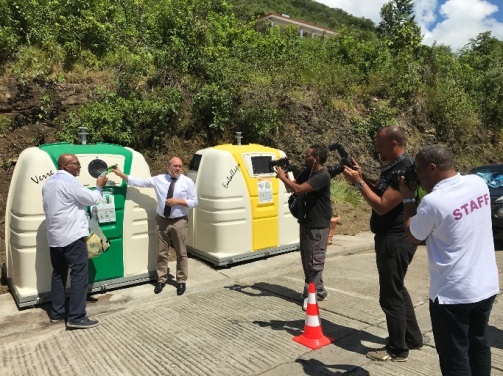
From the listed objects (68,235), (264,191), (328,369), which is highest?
(264,191)

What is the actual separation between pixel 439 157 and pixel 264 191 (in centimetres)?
414

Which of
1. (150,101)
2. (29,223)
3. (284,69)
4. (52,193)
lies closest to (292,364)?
(52,193)

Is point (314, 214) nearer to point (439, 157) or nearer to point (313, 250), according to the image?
point (313, 250)

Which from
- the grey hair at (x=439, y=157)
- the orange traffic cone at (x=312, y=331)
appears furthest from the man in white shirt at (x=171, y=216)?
the grey hair at (x=439, y=157)

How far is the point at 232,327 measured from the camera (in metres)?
4.23

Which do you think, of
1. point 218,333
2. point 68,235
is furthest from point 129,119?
point 218,333

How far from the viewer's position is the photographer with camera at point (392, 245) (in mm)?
3270

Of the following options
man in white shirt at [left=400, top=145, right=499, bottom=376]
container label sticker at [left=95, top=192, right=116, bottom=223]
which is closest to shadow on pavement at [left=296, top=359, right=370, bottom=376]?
man in white shirt at [left=400, top=145, right=499, bottom=376]

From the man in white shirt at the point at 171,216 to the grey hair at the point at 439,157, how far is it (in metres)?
3.36

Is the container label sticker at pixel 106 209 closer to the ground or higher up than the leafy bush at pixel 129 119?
closer to the ground

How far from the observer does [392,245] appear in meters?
3.33

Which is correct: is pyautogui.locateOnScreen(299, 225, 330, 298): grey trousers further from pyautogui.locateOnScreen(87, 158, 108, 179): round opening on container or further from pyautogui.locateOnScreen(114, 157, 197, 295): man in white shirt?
pyautogui.locateOnScreen(87, 158, 108, 179): round opening on container

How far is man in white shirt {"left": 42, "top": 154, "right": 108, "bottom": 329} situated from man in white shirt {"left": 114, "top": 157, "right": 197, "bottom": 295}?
3.10ft

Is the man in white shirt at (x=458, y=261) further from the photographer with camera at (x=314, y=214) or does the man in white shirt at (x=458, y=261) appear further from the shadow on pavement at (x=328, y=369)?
the photographer with camera at (x=314, y=214)
